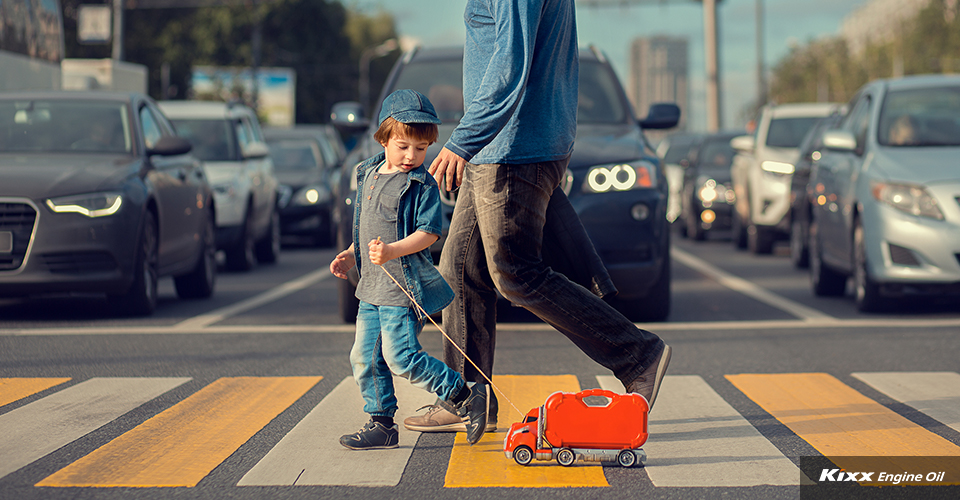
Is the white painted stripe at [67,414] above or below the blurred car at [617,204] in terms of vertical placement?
below

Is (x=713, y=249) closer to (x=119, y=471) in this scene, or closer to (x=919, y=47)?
(x=119, y=471)

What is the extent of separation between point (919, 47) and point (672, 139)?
57.6 meters

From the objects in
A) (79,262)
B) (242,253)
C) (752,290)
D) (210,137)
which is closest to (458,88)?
(79,262)

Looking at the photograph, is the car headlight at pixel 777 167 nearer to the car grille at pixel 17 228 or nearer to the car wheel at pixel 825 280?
the car wheel at pixel 825 280

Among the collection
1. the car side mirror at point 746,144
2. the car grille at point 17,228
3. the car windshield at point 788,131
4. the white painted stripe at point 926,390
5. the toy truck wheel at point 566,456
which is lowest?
the white painted stripe at point 926,390

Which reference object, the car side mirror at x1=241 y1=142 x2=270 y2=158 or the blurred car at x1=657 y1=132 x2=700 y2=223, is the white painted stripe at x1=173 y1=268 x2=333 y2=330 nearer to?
the car side mirror at x1=241 y1=142 x2=270 y2=158

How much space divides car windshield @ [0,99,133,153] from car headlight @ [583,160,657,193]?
3.57 m

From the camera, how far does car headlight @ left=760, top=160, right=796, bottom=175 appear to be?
15094 millimetres

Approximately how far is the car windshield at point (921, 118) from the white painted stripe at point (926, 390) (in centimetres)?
345

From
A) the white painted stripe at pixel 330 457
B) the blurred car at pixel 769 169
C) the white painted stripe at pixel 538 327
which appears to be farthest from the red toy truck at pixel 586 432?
the blurred car at pixel 769 169

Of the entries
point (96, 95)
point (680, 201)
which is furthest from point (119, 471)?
point (680, 201)

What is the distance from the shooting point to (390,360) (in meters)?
4.18

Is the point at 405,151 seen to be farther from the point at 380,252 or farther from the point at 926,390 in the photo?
the point at 926,390

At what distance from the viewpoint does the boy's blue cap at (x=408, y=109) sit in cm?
413
